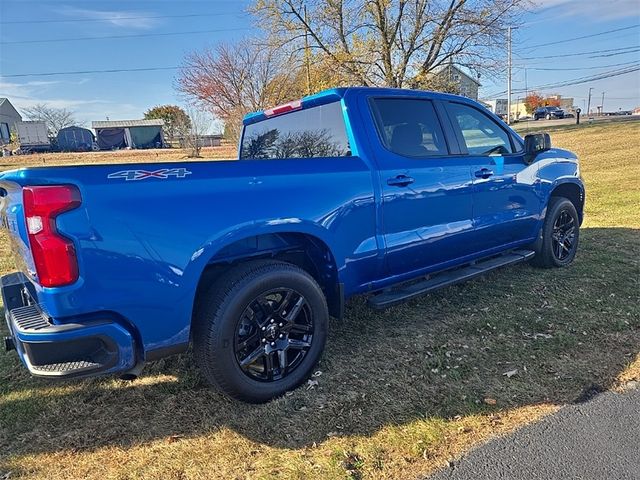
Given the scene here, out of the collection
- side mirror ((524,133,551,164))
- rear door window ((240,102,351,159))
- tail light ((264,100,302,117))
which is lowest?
side mirror ((524,133,551,164))

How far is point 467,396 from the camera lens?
2836 millimetres

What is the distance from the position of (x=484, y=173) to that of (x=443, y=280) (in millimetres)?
1046

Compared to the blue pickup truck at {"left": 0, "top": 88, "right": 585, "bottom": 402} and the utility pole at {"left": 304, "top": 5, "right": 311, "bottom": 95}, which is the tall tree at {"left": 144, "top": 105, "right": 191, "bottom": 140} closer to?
the utility pole at {"left": 304, "top": 5, "right": 311, "bottom": 95}

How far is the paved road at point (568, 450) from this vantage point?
221 cm

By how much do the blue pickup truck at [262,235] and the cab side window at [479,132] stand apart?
0.02 meters

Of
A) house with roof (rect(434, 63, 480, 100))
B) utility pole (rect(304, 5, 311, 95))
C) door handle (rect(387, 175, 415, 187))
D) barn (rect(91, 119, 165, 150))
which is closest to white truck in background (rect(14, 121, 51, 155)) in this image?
barn (rect(91, 119, 165, 150))

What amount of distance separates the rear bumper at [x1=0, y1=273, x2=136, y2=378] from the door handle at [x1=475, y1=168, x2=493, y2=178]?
10.1 ft

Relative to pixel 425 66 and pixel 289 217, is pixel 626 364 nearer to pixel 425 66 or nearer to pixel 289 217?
pixel 289 217

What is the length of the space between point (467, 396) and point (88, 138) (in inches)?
2754

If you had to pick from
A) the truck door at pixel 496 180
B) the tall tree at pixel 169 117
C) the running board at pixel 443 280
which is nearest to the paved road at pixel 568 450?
the running board at pixel 443 280

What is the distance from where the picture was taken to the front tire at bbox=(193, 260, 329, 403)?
258cm

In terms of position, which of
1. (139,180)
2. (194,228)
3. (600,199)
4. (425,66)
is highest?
(425,66)

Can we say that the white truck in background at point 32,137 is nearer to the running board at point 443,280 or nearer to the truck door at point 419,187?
the truck door at point 419,187

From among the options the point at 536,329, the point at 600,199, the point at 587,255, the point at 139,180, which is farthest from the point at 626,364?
the point at 600,199
